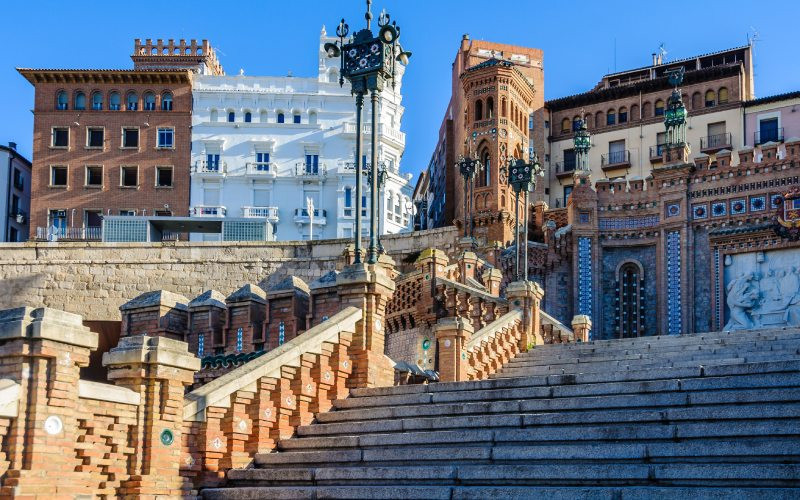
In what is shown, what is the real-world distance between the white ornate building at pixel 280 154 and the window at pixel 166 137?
1.24m

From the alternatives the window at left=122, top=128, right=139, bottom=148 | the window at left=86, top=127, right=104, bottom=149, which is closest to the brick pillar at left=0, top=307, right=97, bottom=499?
the window at left=122, top=128, right=139, bottom=148

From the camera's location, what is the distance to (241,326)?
22.2 m

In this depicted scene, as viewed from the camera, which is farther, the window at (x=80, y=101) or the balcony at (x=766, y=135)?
the window at (x=80, y=101)

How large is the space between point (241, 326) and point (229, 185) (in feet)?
146

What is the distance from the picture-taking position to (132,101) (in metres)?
65.6

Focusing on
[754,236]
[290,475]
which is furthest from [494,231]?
[290,475]

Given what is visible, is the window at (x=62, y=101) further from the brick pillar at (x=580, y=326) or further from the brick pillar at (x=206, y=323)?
the brick pillar at (x=206, y=323)

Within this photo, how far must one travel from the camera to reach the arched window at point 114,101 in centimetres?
6525

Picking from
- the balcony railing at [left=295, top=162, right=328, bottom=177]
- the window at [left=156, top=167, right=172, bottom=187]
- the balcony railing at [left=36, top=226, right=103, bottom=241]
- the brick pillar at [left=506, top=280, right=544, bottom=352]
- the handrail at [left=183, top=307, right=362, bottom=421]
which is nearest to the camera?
the handrail at [left=183, top=307, right=362, bottom=421]

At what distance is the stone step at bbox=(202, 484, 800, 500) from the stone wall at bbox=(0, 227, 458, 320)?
32.0m

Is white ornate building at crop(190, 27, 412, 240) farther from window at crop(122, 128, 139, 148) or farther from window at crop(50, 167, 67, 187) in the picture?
window at crop(50, 167, 67, 187)

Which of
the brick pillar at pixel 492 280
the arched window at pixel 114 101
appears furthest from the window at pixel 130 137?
the brick pillar at pixel 492 280

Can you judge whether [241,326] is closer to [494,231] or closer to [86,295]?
[86,295]

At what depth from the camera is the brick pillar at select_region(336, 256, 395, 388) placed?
16297 mm
